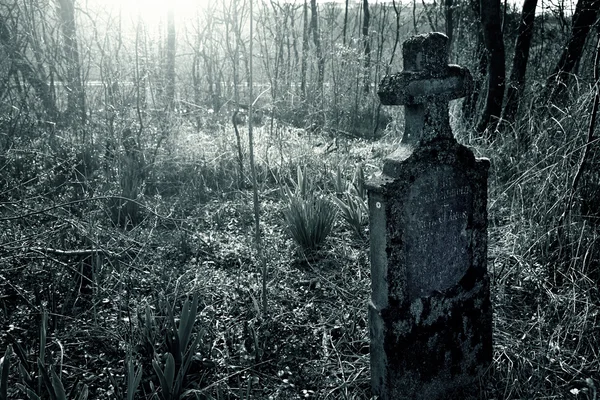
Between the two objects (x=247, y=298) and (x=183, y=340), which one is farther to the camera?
(x=247, y=298)

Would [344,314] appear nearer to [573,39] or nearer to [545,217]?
[545,217]

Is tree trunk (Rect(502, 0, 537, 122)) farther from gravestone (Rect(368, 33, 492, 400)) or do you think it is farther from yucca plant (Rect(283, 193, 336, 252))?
gravestone (Rect(368, 33, 492, 400))

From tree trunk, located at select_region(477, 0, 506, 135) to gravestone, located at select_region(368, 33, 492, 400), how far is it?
14.1 feet

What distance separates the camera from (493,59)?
669cm

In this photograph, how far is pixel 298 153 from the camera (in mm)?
6539

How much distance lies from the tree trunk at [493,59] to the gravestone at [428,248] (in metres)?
4.31

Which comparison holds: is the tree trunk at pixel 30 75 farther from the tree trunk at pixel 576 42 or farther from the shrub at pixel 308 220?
the tree trunk at pixel 576 42

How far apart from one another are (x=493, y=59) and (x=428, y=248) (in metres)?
5.04

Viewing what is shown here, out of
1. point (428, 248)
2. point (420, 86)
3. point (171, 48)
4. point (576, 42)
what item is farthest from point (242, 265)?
point (171, 48)

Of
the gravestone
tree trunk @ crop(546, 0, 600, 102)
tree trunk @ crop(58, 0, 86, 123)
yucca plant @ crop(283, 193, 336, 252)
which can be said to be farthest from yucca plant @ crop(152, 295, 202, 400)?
tree trunk @ crop(58, 0, 86, 123)

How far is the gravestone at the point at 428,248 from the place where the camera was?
7.60ft

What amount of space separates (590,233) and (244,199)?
3215mm

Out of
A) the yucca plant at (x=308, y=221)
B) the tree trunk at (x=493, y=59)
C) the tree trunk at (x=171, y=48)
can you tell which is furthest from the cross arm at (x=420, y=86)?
the tree trunk at (x=171, y=48)

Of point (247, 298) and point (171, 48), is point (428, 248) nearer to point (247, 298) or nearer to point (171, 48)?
point (247, 298)
